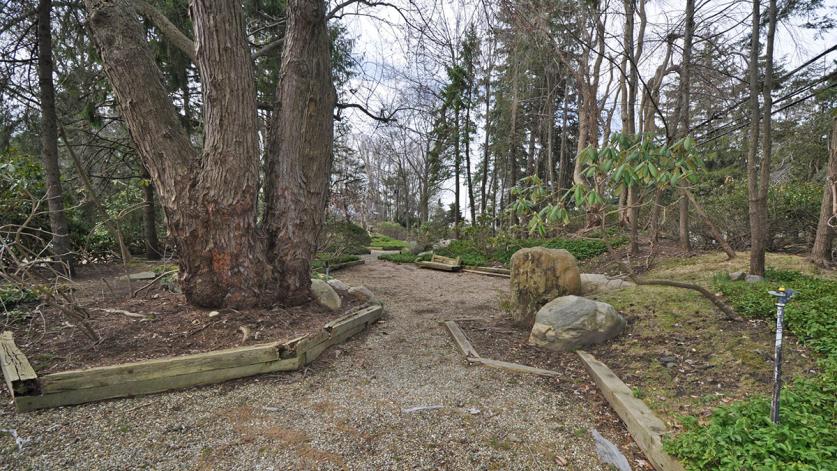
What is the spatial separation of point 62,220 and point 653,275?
30.7 ft

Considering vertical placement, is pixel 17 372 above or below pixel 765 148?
below

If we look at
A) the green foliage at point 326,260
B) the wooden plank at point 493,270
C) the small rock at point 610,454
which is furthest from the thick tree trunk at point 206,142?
the wooden plank at point 493,270

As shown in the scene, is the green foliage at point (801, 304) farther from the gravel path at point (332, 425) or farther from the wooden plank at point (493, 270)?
the wooden plank at point (493, 270)

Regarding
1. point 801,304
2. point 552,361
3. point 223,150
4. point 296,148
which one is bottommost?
point 552,361

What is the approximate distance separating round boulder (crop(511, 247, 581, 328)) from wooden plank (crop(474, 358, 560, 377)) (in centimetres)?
111

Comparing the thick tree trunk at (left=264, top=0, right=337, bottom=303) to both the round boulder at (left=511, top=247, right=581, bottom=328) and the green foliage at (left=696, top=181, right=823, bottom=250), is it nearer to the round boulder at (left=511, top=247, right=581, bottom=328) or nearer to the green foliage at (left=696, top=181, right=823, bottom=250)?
the round boulder at (left=511, top=247, right=581, bottom=328)

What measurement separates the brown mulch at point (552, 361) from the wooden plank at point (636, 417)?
47mm

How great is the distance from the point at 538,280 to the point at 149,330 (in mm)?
3765

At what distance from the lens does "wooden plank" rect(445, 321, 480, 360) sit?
3123mm

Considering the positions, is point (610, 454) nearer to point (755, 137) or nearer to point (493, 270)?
point (755, 137)

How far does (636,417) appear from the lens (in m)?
1.92

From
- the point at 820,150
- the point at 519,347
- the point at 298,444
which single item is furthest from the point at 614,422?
the point at 820,150

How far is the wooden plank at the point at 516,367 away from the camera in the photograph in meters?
2.74

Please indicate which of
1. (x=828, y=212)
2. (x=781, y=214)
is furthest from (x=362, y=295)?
(x=781, y=214)
